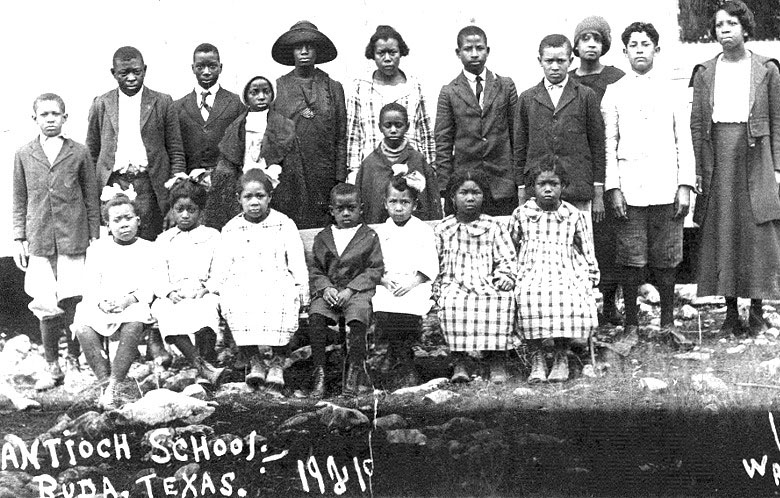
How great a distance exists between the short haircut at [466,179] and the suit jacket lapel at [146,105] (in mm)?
1822

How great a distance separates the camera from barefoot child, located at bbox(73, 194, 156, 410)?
5457 mm

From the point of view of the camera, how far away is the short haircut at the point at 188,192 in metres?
5.88

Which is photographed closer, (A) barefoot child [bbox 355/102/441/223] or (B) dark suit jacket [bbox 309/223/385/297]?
(B) dark suit jacket [bbox 309/223/385/297]

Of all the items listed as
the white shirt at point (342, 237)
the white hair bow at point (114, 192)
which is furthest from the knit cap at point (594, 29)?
the white hair bow at point (114, 192)

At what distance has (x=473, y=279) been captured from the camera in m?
5.61

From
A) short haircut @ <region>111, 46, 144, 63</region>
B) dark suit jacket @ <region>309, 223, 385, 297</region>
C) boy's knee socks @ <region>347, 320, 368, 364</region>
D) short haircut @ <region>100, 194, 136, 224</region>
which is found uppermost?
short haircut @ <region>111, 46, 144, 63</region>

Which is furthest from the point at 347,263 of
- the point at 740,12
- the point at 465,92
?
the point at 740,12

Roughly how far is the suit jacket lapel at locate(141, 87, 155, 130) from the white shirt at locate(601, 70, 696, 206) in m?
2.61

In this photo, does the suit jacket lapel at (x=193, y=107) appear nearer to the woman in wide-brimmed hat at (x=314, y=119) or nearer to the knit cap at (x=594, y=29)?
the woman in wide-brimmed hat at (x=314, y=119)

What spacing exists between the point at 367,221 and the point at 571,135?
1.23m

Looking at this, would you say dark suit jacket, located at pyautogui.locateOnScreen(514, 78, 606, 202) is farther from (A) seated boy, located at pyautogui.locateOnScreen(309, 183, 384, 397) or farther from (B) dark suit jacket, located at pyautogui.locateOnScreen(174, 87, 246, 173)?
(B) dark suit jacket, located at pyautogui.locateOnScreen(174, 87, 246, 173)

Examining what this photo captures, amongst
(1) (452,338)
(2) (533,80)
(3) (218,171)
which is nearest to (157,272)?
(3) (218,171)

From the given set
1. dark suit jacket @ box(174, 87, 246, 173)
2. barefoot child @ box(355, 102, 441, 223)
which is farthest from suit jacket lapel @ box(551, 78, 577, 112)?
dark suit jacket @ box(174, 87, 246, 173)

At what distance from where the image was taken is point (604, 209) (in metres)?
6.06
